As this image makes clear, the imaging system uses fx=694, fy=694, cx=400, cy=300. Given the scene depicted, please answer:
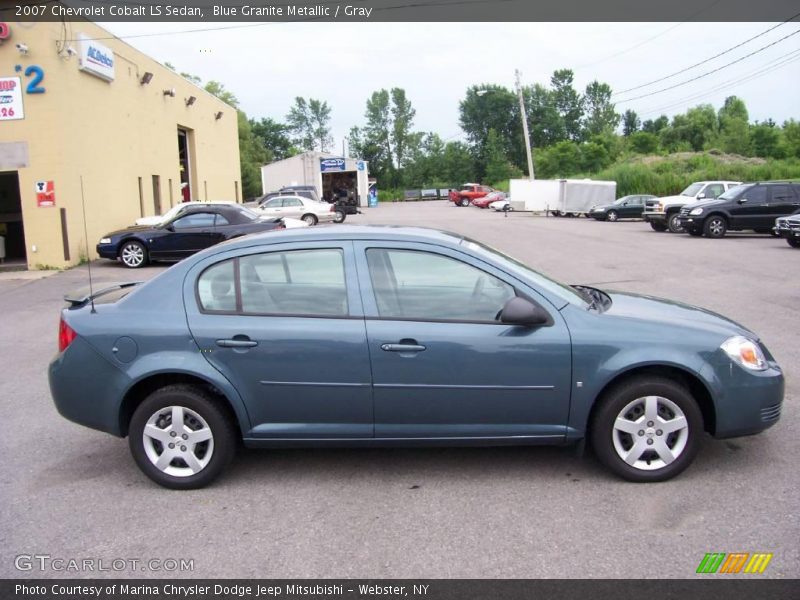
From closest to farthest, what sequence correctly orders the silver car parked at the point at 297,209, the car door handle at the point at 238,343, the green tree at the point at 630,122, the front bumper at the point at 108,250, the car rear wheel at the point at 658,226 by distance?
the car door handle at the point at 238,343
the front bumper at the point at 108,250
the car rear wheel at the point at 658,226
the silver car parked at the point at 297,209
the green tree at the point at 630,122

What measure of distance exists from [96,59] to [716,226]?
19.2 meters

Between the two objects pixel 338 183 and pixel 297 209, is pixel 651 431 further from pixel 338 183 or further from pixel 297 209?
pixel 338 183

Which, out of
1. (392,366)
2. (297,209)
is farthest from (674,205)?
(392,366)

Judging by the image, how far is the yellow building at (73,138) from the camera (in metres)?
16.8

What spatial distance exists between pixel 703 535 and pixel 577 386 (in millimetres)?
1045

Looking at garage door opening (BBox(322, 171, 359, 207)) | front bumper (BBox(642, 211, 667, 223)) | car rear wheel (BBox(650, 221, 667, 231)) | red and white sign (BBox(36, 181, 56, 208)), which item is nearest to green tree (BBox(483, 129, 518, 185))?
garage door opening (BBox(322, 171, 359, 207))

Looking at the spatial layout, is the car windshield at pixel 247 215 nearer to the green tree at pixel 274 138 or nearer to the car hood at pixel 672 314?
the car hood at pixel 672 314

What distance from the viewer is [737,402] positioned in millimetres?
4270

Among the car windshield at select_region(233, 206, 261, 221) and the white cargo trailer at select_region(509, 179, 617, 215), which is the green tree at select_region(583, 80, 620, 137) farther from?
the car windshield at select_region(233, 206, 261, 221)

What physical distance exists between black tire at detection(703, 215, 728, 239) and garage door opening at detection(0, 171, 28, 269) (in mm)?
20372

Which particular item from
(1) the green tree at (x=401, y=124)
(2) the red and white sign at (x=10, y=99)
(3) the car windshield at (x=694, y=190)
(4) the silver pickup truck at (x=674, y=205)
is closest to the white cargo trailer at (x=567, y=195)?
(3) the car windshield at (x=694, y=190)

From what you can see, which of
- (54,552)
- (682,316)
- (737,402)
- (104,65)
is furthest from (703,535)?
(104,65)

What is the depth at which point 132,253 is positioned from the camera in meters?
17.1

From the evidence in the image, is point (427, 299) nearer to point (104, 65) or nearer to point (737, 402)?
point (737, 402)
